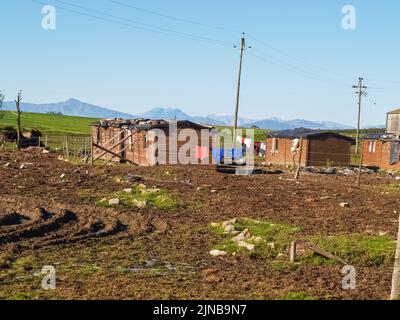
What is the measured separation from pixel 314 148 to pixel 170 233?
31.3m

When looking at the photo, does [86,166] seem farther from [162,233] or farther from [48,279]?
[48,279]

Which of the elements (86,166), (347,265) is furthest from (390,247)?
(86,166)

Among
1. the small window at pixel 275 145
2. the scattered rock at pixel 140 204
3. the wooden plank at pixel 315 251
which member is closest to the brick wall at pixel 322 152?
the small window at pixel 275 145

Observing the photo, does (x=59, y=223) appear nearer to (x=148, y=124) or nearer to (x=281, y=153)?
(x=148, y=124)

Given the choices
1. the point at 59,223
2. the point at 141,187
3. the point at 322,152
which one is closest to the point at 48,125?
the point at 322,152

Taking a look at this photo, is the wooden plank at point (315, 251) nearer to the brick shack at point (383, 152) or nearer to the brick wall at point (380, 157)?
the brick shack at point (383, 152)

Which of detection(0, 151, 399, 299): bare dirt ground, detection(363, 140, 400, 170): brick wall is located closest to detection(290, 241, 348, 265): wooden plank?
detection(0, 151, 399, 299): bare dirt ground

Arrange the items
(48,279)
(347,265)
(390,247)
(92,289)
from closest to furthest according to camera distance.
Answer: (92,289)
(48,279)
(347,265)
(390,247)

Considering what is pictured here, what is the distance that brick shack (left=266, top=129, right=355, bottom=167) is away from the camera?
45406 mm

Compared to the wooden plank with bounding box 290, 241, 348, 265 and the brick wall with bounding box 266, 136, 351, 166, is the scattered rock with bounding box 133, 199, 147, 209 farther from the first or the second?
the brick wall with bounding box 266, 136, 351, 166

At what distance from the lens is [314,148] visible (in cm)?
4575

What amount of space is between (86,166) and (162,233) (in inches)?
705

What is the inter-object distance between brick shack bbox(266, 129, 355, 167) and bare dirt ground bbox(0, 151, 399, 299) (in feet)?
52.2

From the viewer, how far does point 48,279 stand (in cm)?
1103
